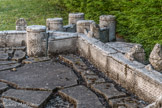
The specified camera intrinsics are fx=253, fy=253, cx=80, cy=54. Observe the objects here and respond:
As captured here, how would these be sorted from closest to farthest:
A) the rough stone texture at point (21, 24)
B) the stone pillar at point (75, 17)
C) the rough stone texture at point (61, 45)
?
the rough stone texture at point (61, 45), the rough stone texture at point (21, 24), the stone pillar at point (75, 17)

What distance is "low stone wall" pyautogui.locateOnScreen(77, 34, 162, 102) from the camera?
436cm

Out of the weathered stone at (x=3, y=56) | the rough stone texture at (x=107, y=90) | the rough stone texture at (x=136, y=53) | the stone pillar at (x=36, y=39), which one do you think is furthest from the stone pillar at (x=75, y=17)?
the rough stone texture at (x=107, y=90)

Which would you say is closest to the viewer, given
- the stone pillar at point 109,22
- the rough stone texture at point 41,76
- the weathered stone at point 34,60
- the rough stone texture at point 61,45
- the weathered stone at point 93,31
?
the rough stone texture at point 41,76

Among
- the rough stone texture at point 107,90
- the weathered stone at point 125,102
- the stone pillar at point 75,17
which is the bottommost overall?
the weathered stone at point 125,102

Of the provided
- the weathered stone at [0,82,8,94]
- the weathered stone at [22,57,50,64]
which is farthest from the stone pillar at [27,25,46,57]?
the weathered stone at [0,82,8,94]

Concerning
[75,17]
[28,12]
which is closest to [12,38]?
[75,17]

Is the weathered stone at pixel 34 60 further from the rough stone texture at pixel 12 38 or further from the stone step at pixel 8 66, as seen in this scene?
the rough stone texture at pixel 12 38

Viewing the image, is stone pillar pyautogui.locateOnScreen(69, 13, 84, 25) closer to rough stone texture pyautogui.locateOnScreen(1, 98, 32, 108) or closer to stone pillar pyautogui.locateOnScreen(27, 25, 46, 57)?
stone pillar pyautogui.locateOnScreen(27, 25, 46, 57)

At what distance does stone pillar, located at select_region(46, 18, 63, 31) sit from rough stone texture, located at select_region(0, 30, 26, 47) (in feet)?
3.25

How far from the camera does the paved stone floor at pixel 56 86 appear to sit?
446cm

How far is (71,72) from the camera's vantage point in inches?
236

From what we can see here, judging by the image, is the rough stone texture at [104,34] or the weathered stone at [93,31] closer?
the weathered stone at [93,31]

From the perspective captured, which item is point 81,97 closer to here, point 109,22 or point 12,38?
point 12,38

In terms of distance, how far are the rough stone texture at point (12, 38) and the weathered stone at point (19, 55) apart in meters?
0.50
